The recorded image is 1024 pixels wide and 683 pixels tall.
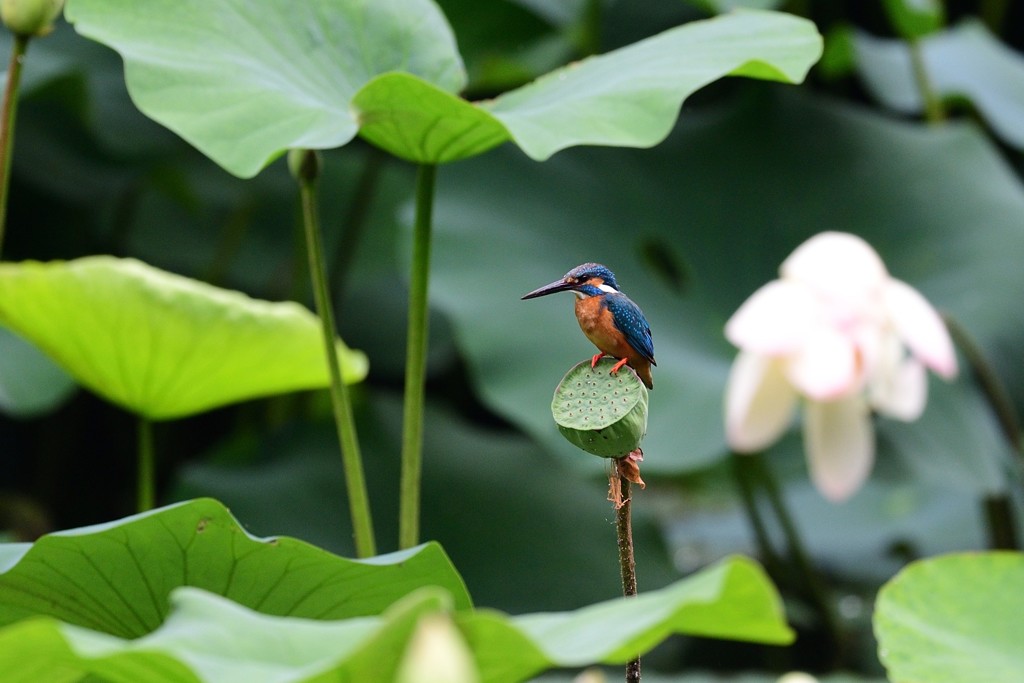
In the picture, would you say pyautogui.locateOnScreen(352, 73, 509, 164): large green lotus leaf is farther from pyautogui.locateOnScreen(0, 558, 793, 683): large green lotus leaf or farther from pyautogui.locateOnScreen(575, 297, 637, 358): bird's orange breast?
pyautogui.locateOnScreen(0, 558, 793, 683): large green lotus leaf

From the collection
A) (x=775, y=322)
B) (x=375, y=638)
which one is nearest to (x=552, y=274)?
(x=775, y=322)

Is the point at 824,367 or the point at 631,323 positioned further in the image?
the point at 824,367

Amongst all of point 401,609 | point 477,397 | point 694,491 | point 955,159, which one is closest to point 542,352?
point 955,159

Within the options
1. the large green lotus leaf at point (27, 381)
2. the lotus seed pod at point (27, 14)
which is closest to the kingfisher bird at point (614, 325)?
the lotus seed pod at point (27, 14)

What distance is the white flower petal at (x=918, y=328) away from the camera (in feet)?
1.78

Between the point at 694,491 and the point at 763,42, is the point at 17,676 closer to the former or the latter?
the point at 763,42

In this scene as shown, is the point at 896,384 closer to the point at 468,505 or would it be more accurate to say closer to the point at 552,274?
the point at 552,274

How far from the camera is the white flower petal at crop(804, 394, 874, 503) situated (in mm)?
525

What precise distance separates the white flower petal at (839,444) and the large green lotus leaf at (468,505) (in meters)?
0.83

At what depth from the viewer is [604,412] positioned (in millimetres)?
356

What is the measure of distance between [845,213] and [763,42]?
78cm

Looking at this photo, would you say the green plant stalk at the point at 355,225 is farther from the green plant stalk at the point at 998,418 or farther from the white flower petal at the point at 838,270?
the white flower petal at the point at 838,270

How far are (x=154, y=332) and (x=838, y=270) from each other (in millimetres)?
466

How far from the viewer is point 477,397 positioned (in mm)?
1908
